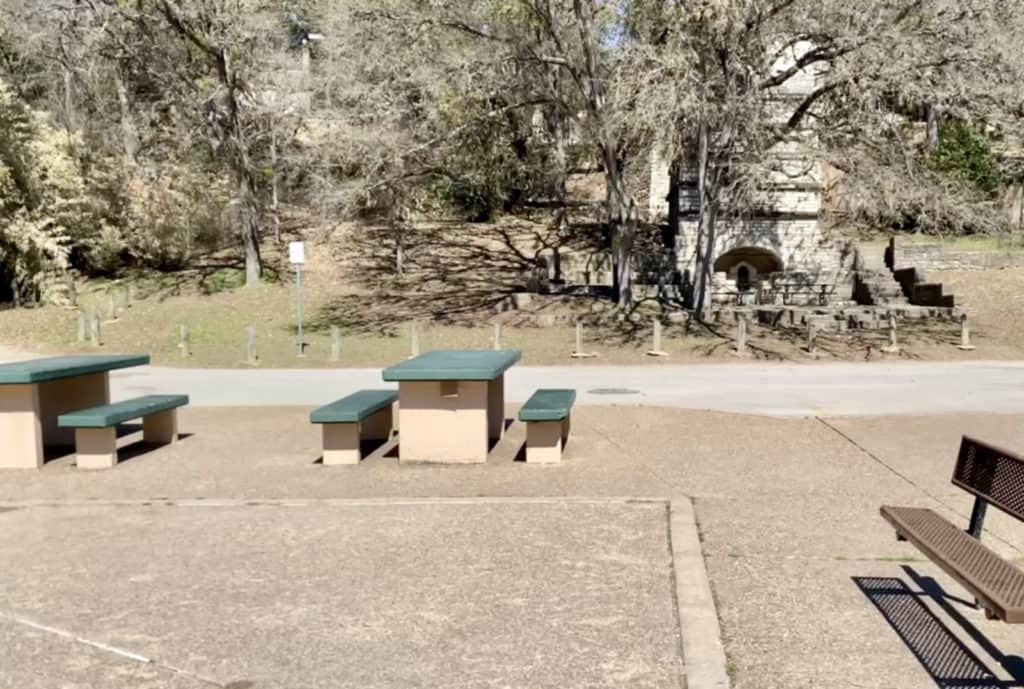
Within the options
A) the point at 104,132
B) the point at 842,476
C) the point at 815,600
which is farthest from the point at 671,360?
the point at 104,132

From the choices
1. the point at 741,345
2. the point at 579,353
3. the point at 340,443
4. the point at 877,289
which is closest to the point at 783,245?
the point at 877,289

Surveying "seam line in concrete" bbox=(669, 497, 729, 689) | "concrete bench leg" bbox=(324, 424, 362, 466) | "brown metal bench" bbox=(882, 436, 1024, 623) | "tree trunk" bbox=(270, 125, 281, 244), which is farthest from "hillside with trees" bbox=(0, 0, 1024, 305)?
"brown metal bench" bbox=(882, 436, 1024, 623)

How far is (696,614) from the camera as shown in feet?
14.1

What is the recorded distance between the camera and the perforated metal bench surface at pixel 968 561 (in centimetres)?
341

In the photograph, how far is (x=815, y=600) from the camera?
4547mm

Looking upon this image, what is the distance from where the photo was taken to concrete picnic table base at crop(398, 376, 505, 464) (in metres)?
8.15

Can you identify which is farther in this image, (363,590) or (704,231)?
(704,231)

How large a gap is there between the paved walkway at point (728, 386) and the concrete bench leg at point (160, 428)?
321cm

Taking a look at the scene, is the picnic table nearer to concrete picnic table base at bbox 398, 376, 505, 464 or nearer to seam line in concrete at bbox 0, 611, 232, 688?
concrete picnic table base at bbox 398, 376, 505, 464

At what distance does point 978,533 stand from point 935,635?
870mm

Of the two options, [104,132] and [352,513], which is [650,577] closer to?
[352,513]

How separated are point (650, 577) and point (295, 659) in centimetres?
201

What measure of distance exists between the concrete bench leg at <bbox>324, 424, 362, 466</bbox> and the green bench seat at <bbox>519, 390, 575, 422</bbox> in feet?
5.32

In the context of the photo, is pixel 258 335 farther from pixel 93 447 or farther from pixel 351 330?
pixel 93 447
